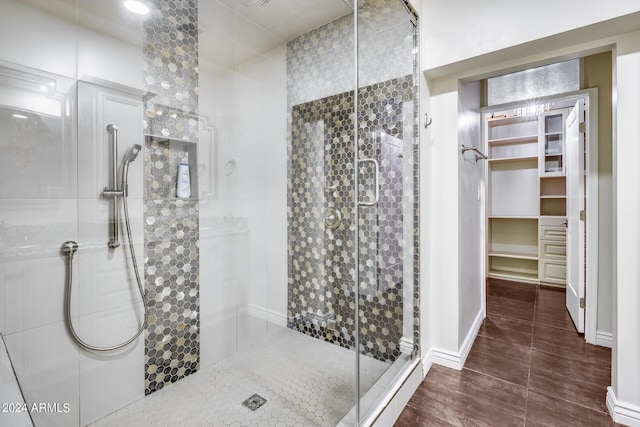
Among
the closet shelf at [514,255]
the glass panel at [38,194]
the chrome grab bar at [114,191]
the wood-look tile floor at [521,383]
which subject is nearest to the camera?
the glass panel at [38,194]

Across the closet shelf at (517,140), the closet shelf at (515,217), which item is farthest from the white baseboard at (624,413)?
the closet shelf at (517,140)

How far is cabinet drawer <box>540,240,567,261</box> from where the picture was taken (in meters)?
3.99

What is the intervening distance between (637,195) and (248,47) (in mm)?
2364

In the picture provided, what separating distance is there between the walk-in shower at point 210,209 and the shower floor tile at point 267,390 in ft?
0.04

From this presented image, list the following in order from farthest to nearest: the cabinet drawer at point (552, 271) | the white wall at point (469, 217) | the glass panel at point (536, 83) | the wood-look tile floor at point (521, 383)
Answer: the cabinet drawer at point (552, 271), the glass panel at point (536, 83), the white wall at point (469, 217), the wood-look tile floor at point (521, 383)

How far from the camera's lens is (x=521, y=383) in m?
1.94

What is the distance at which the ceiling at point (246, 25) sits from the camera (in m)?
1.83

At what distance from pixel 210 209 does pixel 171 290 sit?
0.54 metres

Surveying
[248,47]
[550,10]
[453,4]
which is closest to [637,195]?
[550,10]

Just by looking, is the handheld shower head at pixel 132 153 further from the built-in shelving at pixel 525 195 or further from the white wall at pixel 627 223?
the built-in shelving at pixel 525 195

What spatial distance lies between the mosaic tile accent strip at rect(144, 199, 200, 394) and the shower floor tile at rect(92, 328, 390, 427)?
0.43 feet

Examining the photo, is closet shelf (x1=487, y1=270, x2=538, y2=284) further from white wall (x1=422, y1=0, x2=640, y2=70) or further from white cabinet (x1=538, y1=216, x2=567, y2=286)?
white wall (x1=422, y1=0, x2=640, y2=70)

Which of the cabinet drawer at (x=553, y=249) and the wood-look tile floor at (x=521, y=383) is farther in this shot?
the cabinet drawer at (x=553, y=249)

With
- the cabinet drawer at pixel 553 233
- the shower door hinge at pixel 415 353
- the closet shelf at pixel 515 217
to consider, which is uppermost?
the closet shelf at pixel 515 217
